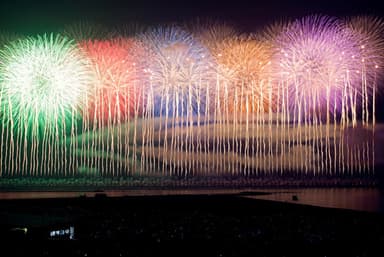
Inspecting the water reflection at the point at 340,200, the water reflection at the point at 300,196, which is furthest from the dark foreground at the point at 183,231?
the water reflection at the point at 300,196

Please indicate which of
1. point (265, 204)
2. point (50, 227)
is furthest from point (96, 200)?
point (50, 227)

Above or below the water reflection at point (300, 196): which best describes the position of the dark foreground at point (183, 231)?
above

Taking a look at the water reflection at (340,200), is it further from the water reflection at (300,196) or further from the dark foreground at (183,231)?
the dark foreground at (183,231)

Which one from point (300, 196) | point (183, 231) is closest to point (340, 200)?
point (300, 196)

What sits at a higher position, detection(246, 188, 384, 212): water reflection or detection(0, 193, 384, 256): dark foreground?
detection(0, 193, 384, 256): dark foreground

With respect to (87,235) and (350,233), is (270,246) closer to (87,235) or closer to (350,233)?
(350,233)

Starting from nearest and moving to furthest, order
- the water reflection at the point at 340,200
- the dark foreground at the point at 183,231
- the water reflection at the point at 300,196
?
the dark foreground at the point at 183,231
the water reflection at the point at 340,200
the water reflection at the point at 300,196

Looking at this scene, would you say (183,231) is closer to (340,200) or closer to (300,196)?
(340,200)

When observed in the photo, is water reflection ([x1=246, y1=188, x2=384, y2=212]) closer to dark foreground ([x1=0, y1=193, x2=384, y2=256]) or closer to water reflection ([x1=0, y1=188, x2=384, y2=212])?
water reflection ([x1=0, y1=188, x2=384, y2=212])

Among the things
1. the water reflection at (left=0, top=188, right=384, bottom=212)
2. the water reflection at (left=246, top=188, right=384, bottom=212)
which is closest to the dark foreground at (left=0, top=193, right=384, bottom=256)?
the water reflection at (left=246, top=188, right=384, bottom=212)
